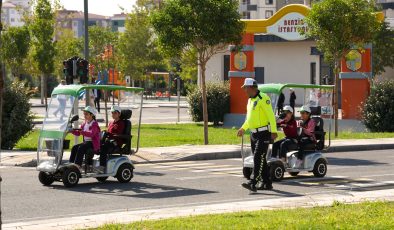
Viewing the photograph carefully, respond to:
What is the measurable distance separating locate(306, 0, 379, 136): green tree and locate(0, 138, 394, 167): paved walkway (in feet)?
13.0

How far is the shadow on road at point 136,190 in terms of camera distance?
15586 millimetres

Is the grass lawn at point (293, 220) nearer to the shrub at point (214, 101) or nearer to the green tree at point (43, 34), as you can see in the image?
the shrub at point (214, 101)

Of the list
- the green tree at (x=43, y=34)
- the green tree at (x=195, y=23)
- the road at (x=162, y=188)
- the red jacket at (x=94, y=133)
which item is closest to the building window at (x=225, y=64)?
the green tree at (x=43, y=34)

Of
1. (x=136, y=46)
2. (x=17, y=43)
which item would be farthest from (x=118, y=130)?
(x=136, y=46)

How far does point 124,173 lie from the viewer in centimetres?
1759

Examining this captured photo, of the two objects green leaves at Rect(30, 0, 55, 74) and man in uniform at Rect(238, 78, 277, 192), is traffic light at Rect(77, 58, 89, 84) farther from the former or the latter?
green leaves at Rect(30, 0, 55, 74)

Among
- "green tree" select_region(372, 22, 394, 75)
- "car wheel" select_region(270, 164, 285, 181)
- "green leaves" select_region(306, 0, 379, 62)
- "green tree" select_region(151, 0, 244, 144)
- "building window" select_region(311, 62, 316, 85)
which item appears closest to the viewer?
"car wheel" select_region(270, 164, 285, 181)

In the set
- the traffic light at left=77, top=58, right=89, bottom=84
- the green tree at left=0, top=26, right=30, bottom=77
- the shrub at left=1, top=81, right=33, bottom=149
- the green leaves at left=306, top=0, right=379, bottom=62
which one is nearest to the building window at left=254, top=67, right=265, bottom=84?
the green tree at left=0, top=26, right=30, bottom=77

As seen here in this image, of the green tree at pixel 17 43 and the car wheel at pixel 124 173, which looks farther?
the green tree at pixel 17 43

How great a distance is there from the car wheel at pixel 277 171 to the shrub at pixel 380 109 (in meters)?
16.6

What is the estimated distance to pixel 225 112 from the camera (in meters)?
39.8

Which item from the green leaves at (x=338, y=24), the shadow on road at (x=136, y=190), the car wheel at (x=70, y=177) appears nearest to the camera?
the shadow on road at (x=136, y=190)

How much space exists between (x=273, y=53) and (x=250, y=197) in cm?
4494

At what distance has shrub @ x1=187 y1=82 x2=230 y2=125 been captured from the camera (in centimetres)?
3956
